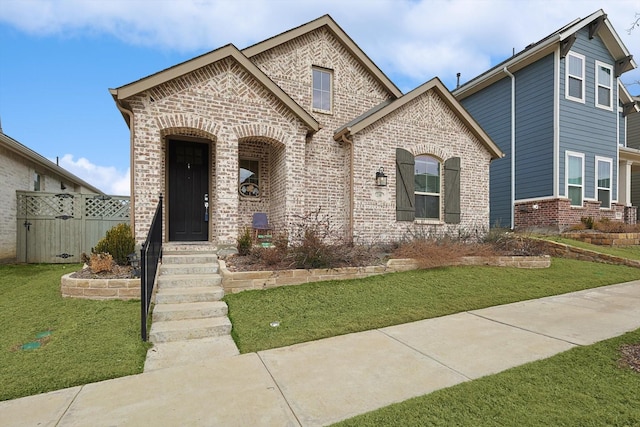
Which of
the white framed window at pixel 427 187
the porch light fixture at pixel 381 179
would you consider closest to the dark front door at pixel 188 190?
the porch light fixture at pixel 381 179

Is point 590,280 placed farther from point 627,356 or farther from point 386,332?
point 386,332

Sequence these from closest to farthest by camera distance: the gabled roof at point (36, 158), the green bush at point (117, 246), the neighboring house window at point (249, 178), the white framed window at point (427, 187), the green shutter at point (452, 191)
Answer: the green bush at point (117, 246), the neighboring house window at point (249, 178), the gabled roof at point (36, 158), the white framed window at point (427, 187), the green shutter at point (452, 191)

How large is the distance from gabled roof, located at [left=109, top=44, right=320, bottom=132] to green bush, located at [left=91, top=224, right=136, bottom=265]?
280 centimetres

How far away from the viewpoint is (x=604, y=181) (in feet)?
46.4

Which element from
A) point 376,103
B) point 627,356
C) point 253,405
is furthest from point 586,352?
point 376,103

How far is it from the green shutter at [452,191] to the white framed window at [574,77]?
22.0 ft

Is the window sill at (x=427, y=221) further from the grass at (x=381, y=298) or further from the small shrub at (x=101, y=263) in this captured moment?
the small shrub at (x=101, y=263)

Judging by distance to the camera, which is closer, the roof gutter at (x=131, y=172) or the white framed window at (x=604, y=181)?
the roof gutter at (x=131, y=172)

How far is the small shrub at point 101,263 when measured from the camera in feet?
18.9

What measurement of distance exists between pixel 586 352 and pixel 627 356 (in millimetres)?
366

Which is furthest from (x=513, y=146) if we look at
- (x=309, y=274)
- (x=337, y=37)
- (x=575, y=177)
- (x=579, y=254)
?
(x=309, y=274)

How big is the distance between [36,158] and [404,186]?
1213 cm

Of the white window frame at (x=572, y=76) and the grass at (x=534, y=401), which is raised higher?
the white window frame at (x=572, y=76)

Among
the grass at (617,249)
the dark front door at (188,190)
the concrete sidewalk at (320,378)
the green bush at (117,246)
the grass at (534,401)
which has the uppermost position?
the dark front door at (188,190)
